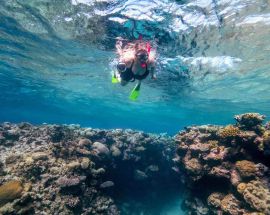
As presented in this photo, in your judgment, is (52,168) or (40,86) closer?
(52,168)

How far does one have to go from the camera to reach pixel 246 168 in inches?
324

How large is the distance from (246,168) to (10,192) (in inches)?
306

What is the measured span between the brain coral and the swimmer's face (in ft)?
16.8

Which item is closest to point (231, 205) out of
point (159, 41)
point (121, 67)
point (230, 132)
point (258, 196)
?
point (258, 196)

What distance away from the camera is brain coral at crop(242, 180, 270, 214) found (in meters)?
7.10

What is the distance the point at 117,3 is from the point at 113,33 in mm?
2938

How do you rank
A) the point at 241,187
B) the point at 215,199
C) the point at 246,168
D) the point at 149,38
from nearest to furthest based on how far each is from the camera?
the point at 241,187
the point at 246,168
the point at 215,199
the point at 149,38

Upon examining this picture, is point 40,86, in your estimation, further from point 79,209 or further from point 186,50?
point 79,209

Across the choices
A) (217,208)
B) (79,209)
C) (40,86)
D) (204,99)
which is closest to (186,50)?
(217,208)

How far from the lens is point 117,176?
528 inches

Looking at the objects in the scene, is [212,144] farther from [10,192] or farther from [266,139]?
[10,192]

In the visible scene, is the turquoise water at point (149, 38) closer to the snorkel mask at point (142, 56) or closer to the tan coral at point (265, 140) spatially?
the snorkel mask at point (142, 56)

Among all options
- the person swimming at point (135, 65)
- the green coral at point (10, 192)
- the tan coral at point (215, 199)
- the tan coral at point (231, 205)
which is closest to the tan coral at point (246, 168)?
the tan coral at point (231, 205)

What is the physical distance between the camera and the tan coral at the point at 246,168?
8102 millimetres
